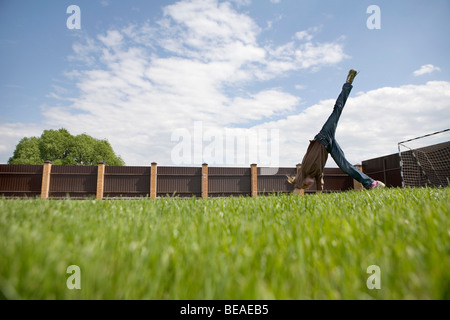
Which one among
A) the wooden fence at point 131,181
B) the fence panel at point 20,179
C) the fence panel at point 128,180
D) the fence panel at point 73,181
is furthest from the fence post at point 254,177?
the fence panel at point 20,179

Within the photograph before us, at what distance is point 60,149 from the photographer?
137ft

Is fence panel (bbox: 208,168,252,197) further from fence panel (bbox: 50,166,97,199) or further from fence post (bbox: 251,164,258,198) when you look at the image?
fence panel (bbox: 50,166,97,199)

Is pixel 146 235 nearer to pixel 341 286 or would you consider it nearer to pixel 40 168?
pixel 341 286

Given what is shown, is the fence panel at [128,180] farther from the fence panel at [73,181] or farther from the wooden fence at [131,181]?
the fence panel at [73,181]

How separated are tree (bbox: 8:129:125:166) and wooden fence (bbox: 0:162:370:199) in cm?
2410

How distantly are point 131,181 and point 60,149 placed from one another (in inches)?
1173

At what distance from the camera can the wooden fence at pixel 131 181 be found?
18.8 metres

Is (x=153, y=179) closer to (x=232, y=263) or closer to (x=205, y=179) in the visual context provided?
(x=205, y=179)

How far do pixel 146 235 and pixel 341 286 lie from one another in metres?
1.10

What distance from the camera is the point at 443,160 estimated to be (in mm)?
13812

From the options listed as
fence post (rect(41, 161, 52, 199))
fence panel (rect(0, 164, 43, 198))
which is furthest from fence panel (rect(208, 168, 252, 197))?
fence panel (rect(0, 164, 43, 198))

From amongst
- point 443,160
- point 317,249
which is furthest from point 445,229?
point 443,160
